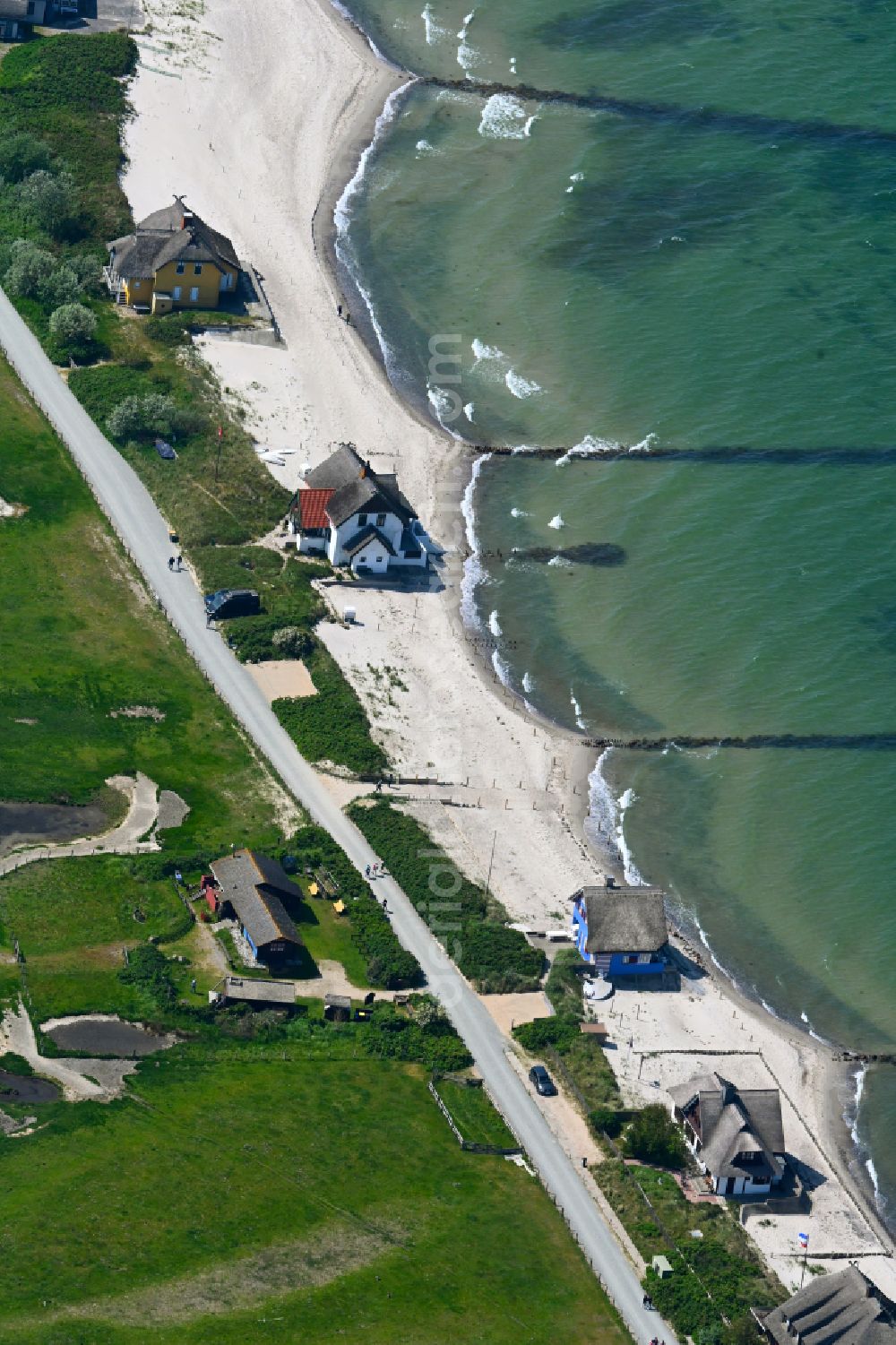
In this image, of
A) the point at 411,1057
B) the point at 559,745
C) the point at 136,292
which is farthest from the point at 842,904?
the point at 136,292

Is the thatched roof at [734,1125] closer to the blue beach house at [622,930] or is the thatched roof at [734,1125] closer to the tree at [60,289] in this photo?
the blue beach house at [622,930]

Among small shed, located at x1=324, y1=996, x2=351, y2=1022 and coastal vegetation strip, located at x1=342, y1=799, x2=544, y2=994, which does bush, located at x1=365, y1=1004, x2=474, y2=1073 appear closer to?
small shed, located at x1=324, y1=996, x2=351, y2=1022

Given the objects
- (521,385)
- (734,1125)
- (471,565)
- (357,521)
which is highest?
(521,385)

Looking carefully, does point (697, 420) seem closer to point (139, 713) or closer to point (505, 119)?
point (505, 119)

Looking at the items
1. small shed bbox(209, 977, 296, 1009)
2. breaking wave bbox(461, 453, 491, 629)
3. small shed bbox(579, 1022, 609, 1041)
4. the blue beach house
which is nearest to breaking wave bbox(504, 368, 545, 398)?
breaking wave bbox(461, 453, 491, 629)

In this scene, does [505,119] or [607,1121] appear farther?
[505,119]

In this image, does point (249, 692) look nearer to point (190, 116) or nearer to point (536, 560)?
point (536, 560)

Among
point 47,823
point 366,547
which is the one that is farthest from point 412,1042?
point 366,547
